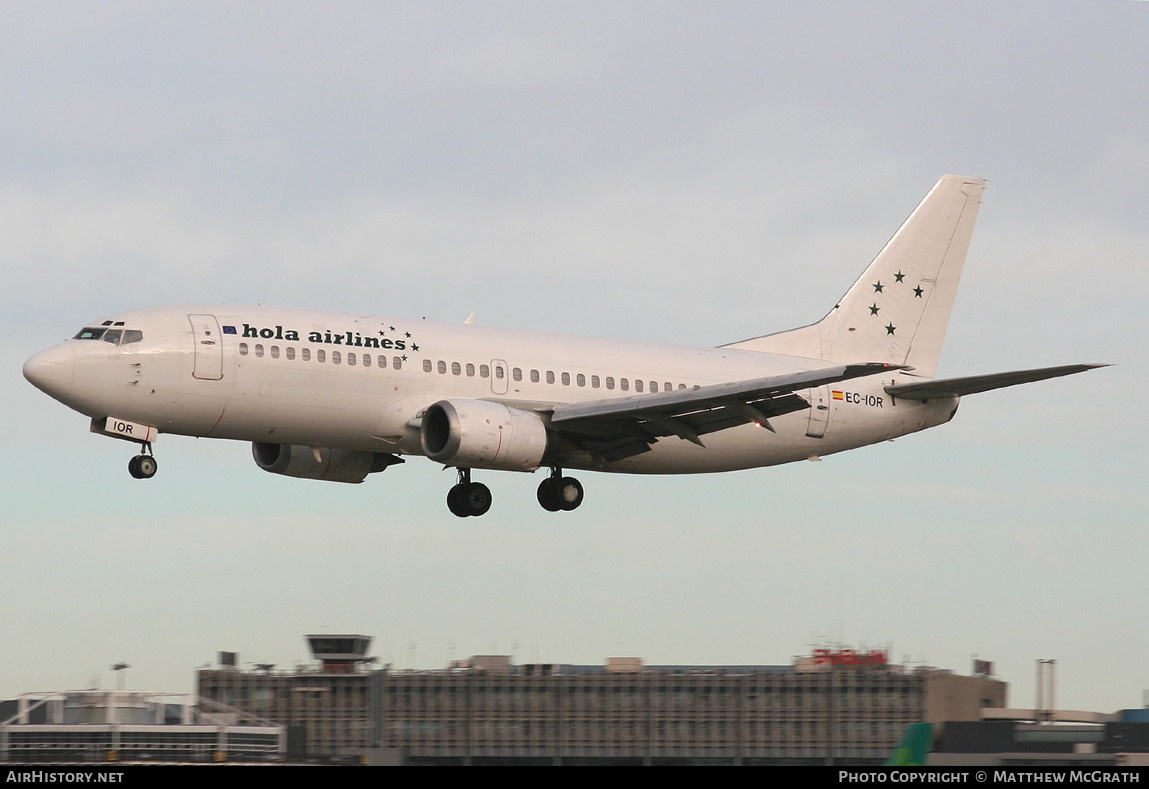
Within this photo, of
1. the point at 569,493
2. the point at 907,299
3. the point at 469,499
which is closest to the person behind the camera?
the point at 469,499

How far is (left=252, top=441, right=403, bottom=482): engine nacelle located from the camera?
47000 mm

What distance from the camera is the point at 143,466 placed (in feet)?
134

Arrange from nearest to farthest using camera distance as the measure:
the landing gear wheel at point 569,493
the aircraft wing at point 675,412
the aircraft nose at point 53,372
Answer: the aircraft nose at point 53,372 < the aircraft wing at point 675,412 < the landing gear wheel at point 569,493

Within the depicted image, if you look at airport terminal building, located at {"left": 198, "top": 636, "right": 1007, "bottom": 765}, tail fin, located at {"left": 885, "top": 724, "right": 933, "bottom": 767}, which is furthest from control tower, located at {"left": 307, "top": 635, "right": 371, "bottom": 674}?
tail fin, located at {"left": 885, "top": 724, "right": 933, "bottom": 767}

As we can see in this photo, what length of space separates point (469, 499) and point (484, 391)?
370cm

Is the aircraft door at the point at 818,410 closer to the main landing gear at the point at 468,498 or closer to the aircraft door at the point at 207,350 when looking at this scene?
the main landing gear at the point at 468,498

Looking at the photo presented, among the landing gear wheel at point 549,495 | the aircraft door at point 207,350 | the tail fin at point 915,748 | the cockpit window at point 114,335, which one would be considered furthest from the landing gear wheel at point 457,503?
the tail fin at point 915,748

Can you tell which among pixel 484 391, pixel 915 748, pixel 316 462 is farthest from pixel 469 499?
pixel 915 748

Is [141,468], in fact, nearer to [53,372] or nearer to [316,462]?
[53,372]

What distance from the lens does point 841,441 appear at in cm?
5028

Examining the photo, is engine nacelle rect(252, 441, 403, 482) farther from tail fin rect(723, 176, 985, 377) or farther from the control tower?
the control tower

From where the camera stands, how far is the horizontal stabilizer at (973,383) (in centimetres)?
4169

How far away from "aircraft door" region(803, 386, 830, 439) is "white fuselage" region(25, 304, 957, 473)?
44 millimetres
